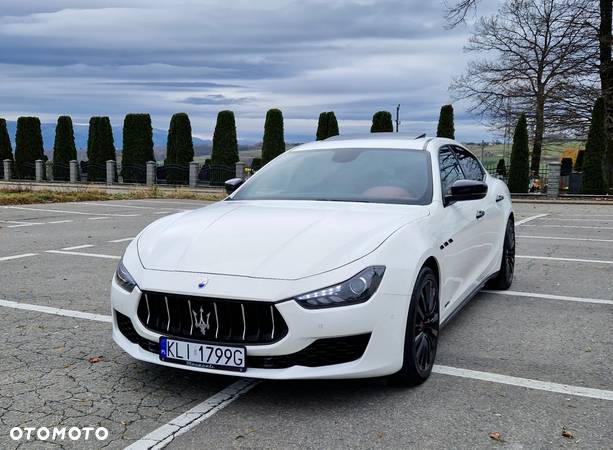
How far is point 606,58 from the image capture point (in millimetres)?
29719

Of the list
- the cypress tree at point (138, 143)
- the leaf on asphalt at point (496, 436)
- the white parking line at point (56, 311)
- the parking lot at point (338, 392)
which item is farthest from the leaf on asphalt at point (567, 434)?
the cypress tree at point (138, 143)

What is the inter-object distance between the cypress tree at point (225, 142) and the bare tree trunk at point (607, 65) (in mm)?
19641

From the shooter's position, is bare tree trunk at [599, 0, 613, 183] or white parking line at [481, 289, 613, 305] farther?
bare tree trunk at [599, 0, 613, 183]

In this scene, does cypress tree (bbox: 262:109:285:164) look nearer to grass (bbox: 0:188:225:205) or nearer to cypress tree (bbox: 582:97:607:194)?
grass (bbox: 0:188:225:205)

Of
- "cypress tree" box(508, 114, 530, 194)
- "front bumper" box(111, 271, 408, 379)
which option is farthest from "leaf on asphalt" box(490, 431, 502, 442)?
"cypress tree" box(508, 114, 530, 194)

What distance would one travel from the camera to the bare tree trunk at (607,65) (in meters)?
29.3

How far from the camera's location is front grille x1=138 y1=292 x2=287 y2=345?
3.28m

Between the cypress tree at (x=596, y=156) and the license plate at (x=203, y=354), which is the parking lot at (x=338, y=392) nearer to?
the license plate at (x=203, y=354)

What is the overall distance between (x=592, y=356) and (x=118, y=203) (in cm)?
1775

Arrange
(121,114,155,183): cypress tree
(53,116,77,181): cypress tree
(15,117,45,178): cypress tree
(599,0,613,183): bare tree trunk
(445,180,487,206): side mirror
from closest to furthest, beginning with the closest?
(445,180,487,206): side mirror → (599,0,613,183): bare tree trunk → (121,114,155,183): cypress tree → (53,116,77,181): cypress tree → (15,117,45,178): cypress tree

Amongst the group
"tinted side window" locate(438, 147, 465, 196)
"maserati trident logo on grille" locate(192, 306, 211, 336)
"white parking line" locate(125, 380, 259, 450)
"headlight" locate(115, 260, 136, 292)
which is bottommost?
"white parking line" locate(125, 380, 259, 450)

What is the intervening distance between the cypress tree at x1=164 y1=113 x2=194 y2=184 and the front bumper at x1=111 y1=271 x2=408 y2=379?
3676cm

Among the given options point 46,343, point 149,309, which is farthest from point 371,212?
point 46,343

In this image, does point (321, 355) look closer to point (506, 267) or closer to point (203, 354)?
point (203, 354)
